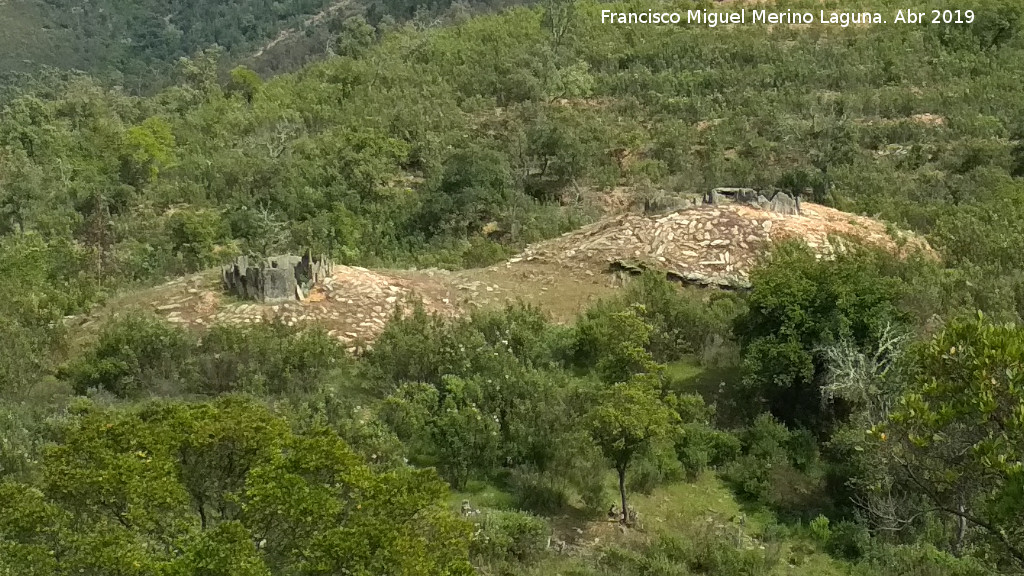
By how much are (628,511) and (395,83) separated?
17.8 meters

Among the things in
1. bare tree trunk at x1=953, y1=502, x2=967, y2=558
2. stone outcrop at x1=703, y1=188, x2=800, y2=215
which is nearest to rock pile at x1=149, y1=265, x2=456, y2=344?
stone outcrop at x1=703, y1=188, x2=800, y2=215

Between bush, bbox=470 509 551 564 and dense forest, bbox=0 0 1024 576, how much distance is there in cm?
3

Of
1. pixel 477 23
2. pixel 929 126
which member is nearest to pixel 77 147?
pixel 477 23

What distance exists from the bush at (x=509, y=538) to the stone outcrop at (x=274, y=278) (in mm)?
4495

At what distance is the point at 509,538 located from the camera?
5895 millimetres

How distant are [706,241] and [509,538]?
674cm

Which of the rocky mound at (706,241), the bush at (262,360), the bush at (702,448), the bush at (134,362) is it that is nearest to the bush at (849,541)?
the bush at (702,448)

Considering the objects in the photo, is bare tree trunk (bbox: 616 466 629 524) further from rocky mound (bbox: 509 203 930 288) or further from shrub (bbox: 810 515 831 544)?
rocky mound (bbox: 509 203 930 288)

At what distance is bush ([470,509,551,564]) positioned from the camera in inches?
228

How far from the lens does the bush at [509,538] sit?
19.0ft

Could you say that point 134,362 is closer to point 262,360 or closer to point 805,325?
point 262,360

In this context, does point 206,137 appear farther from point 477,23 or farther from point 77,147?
point 477,23

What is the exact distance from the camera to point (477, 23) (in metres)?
27.1

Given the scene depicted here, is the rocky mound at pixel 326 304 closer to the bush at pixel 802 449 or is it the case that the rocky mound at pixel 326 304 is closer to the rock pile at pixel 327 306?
the rock pile at pixel 327 306
